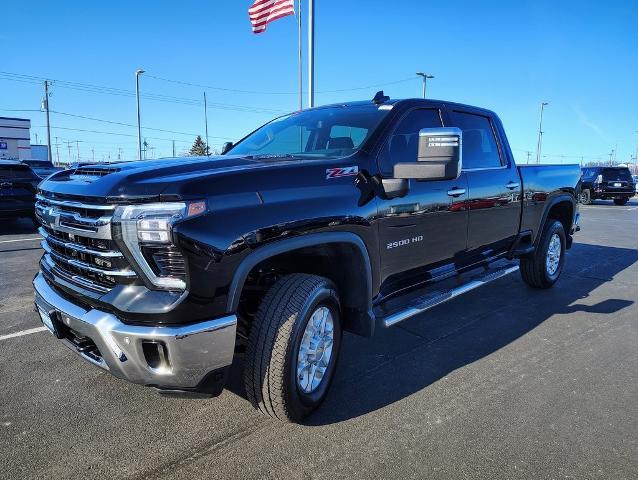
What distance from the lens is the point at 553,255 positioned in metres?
6.04

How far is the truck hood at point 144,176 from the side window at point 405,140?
1.65 ft

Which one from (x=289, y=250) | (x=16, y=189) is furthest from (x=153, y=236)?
(x=16, y=189)

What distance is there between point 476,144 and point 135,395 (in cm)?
368

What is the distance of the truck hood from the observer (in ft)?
7.45

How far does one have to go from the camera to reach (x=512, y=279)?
6648 mm

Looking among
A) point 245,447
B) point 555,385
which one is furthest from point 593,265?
point 245,447

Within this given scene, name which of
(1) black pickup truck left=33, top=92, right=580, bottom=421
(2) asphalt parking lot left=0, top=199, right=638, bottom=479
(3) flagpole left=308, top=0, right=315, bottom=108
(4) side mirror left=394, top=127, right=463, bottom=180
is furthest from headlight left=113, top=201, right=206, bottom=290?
(3) flagpole left=308, top=0, right=315, bottom=108

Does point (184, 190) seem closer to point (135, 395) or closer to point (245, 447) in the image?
point (245, 447)

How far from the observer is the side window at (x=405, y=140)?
3361 millimetres

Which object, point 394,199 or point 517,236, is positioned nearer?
point 394,199

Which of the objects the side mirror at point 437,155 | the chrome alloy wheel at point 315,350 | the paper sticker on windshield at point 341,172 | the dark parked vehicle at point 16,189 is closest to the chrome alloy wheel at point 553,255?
the side mirror at point 437,155

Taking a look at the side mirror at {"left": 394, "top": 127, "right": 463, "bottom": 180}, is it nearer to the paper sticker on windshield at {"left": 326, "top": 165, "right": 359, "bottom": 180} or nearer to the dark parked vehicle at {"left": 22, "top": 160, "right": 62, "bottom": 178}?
the paper sticker on windshield at {"left": 326, "top": 165, "right": 359, "bottom": 180}

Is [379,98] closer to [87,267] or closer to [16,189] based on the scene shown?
[87,267]

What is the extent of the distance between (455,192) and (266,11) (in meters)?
11.2
